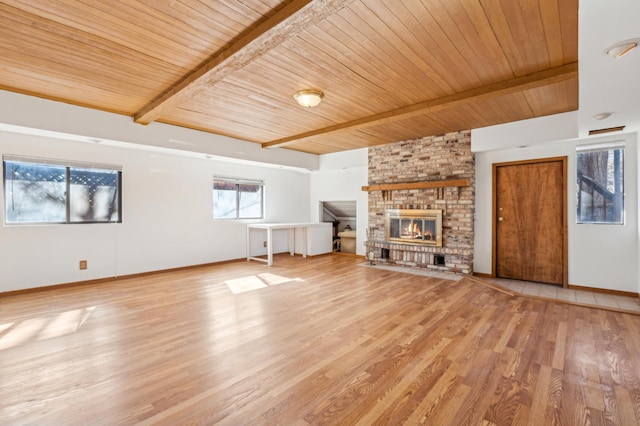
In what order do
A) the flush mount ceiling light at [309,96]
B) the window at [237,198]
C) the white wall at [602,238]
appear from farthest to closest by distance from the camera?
the window at [237,198] < the white wall at [602,238] < the flush mount ceiling light at [309,96]

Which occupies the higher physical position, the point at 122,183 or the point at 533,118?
the point at 533,118

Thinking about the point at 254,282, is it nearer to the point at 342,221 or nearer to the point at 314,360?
the point at 314,360

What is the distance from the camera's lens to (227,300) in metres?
3.71

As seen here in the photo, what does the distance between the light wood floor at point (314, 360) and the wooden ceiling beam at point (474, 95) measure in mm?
2354

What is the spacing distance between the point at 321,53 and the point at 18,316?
4.08m

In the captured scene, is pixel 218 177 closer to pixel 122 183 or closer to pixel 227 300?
pixel 122 183

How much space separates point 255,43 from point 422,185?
13.0 ft

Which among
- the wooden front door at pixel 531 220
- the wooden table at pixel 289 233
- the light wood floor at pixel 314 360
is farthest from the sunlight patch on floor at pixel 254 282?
the wooden front door at pixel 531 220

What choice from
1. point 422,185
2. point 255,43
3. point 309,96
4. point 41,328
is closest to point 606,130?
point 422,185

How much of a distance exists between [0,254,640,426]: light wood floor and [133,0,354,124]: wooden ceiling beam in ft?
7.69

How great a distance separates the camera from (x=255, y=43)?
86.3 inches

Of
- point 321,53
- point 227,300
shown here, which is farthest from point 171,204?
point 321,53

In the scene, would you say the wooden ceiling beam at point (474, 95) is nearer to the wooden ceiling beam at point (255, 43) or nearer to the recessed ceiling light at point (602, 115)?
the recessed ceiling light at point (602, 115)

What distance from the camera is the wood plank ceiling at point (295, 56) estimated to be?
6.59 feet
